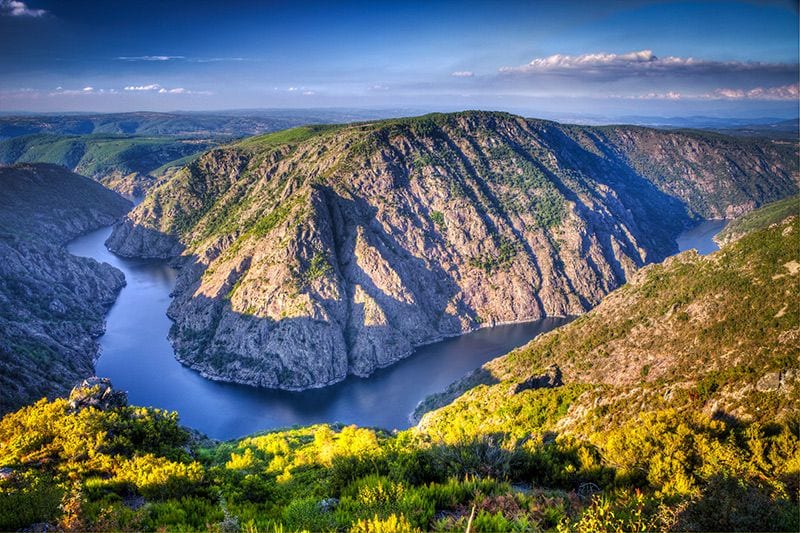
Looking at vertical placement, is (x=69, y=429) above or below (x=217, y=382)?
above

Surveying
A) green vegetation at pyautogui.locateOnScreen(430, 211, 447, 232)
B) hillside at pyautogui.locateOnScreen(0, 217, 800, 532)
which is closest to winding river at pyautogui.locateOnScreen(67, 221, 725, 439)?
green vegetation at pyautogui.locateOnScreen(430, 211, 447, 232)

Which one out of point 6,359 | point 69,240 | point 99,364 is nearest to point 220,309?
point 99,364

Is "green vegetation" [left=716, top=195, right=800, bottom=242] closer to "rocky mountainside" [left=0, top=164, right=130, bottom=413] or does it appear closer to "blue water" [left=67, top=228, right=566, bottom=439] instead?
"blue water" [left=67, top=228, right=566, bottom=439]

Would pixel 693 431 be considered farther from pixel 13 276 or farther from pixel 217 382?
pixel 13 276

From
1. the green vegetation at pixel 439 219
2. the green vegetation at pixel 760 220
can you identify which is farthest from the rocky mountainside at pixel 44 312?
the green vegetation at pixel 760 220

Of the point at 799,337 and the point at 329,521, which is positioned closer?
the point at 329,521

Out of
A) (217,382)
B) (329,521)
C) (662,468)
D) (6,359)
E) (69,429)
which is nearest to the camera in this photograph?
(329,521)

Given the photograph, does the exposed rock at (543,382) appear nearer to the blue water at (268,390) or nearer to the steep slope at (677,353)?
the steep slope at (677,353)

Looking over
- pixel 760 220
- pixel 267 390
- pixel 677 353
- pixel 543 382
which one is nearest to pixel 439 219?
pixel 267 390
